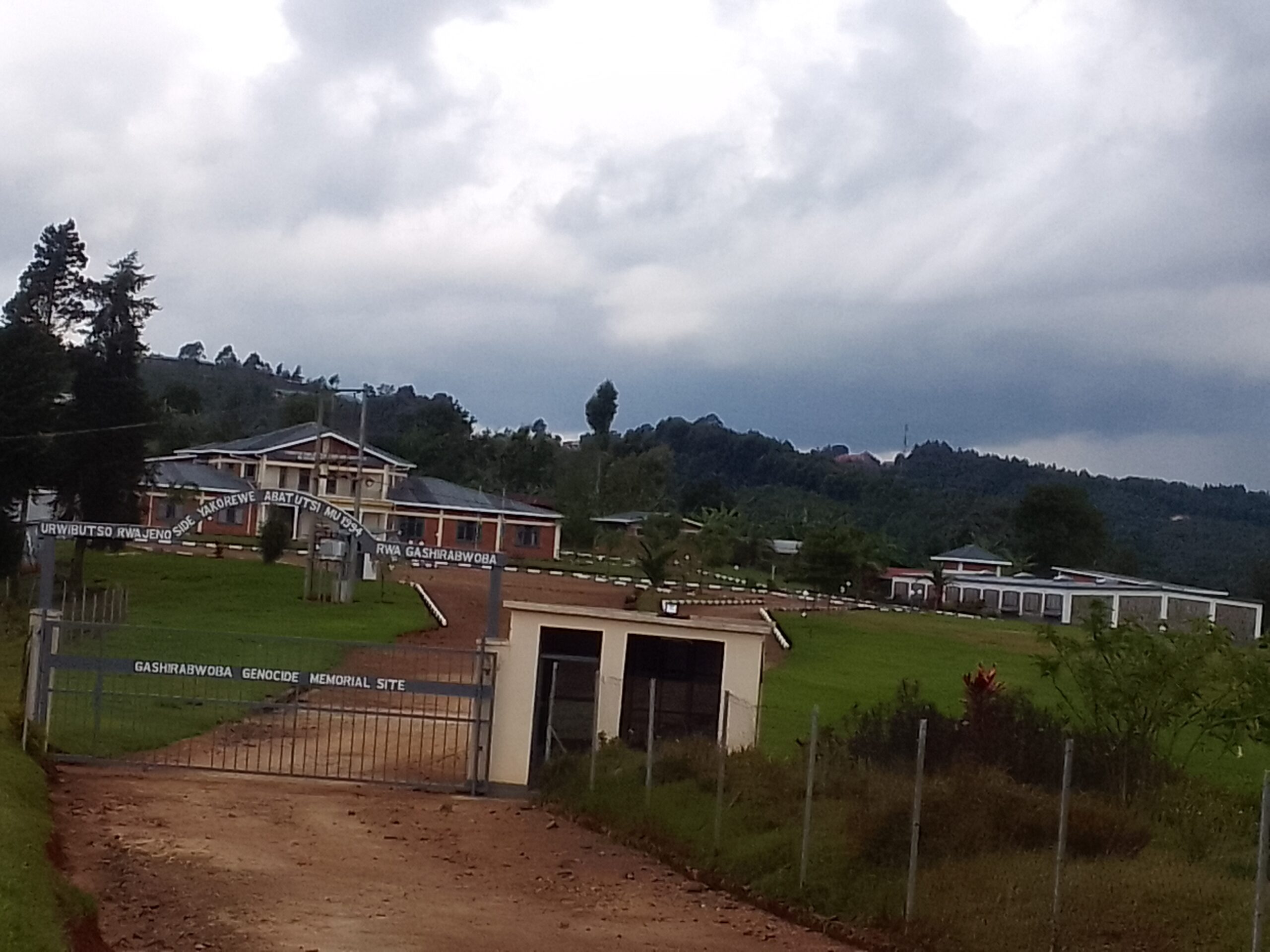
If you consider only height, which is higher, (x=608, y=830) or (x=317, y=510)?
(x=317, y=510)

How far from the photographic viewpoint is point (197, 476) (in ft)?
236

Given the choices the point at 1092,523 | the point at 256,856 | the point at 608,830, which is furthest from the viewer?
the point at 1092,523

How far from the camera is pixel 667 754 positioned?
16312mm

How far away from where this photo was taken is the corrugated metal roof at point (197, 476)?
68188 mm

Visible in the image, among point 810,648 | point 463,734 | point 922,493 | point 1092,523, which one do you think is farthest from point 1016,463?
point 463,734

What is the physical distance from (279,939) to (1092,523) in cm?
10373

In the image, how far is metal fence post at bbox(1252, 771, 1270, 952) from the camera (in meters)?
8.60

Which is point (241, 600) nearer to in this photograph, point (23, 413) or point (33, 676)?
point (23, 413)

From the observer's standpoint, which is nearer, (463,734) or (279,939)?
(279,939)

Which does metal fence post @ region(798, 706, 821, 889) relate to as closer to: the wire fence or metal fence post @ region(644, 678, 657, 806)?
the wire fence

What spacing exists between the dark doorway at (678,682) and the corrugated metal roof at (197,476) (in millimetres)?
48449

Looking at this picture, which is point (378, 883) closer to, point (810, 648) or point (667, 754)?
point (667, 754)

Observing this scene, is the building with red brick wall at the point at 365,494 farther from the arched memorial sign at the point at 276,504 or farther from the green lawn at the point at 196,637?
the arched memorial sign at the point at 276,504

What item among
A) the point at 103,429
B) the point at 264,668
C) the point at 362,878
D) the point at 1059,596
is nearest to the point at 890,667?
→ the point at 264,668
